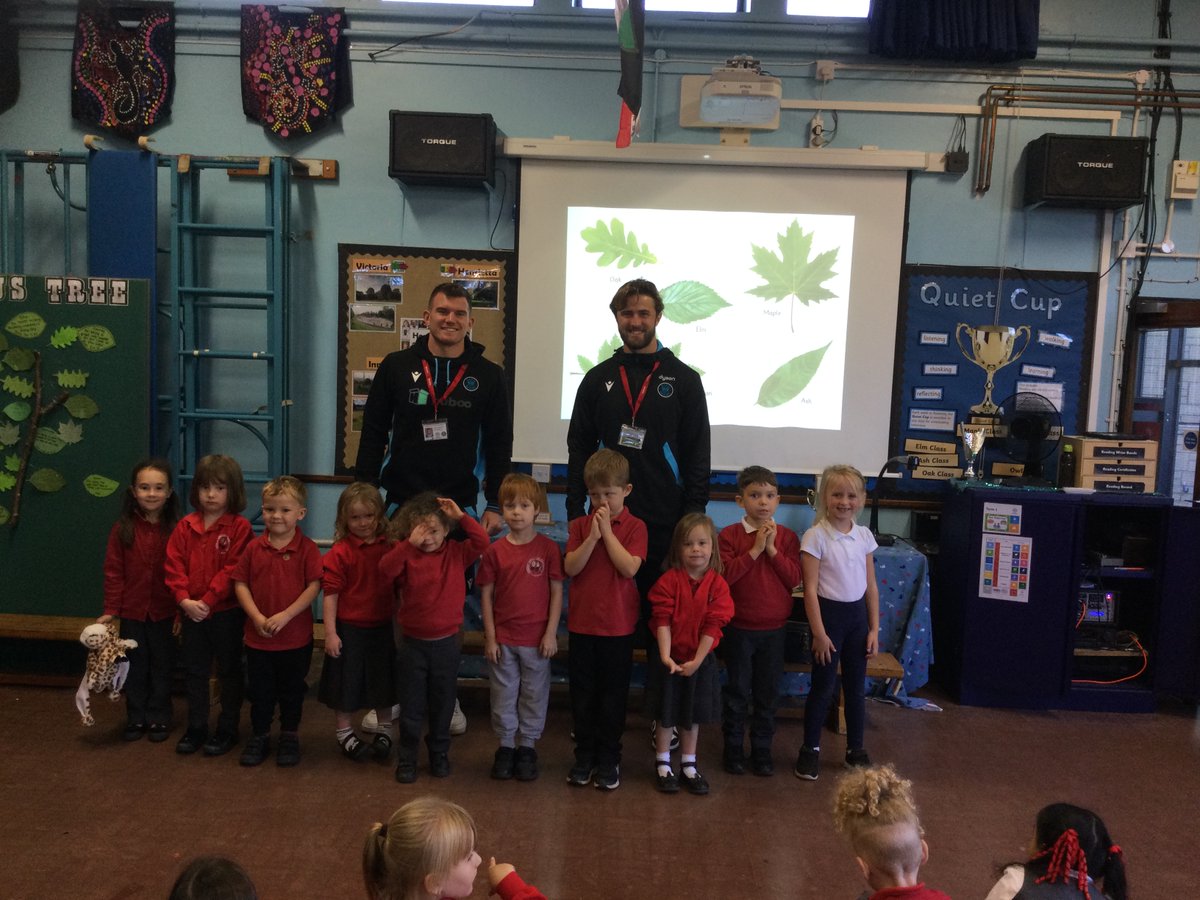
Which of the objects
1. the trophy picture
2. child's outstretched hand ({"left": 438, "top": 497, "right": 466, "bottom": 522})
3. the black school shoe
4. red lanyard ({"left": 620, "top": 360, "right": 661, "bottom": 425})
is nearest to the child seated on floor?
child's outstretched hand ({"left": 438, "top": 497, "right": 466, "bottom": 522})

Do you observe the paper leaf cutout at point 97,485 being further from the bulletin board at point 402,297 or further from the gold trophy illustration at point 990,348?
the gold trophy illustration at point 990,348

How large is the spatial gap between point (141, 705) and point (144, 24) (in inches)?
131

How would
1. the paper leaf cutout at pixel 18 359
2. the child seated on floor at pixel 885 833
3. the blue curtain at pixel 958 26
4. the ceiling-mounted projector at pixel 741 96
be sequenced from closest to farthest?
the child seated on floor at pixel 885 833
the paper leaf cutout at pixel 18 359
the ceiling-mounted projector at pixel 741 96
the blue curtain at pixel 958 26

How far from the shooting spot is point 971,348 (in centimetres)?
442

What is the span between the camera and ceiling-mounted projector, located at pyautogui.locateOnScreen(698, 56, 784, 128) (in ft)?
13.5

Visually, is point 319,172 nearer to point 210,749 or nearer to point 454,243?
point 454,243

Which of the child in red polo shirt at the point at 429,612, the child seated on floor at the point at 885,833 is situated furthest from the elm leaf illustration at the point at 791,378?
the child seated on floor at the point at 885,833

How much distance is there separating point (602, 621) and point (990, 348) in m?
2.63

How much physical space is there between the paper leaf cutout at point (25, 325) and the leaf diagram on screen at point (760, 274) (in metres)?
2.49

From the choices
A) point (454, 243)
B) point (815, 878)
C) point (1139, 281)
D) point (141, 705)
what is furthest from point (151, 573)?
point (1139, 281)

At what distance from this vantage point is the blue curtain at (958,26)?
13.8ft

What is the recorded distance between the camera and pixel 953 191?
439 centimetres

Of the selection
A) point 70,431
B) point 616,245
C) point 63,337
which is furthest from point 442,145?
point 70,431

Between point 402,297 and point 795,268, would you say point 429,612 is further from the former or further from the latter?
point 795,268
